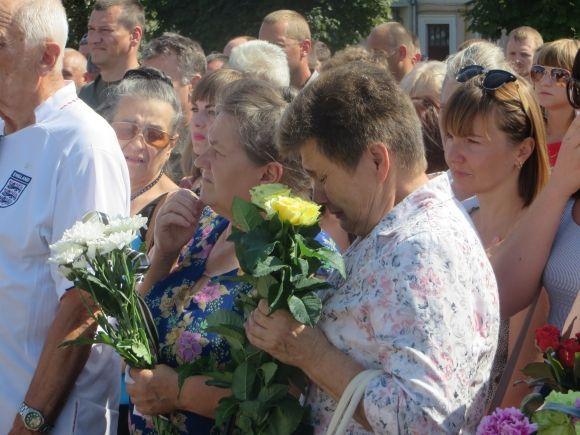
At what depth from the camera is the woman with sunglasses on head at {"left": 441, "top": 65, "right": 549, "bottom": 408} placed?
3725 millimetres

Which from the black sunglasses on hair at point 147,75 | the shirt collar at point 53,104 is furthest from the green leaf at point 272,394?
the black sunglasses on hair at point 147,75

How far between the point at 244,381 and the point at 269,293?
32 cm

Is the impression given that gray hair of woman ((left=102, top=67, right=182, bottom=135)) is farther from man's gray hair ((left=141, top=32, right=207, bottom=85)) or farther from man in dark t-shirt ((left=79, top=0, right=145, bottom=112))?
man in dark t-shirt ((left=79, top=0, right=145, bottom=112))

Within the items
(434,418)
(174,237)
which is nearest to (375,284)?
(434,418)

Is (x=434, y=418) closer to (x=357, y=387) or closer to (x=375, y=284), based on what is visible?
(x=357, y=387)

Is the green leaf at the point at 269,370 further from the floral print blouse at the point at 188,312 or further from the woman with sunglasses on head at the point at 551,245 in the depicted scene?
the woman with sunglasses on head at the point at 551,245

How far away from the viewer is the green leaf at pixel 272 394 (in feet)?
9.00

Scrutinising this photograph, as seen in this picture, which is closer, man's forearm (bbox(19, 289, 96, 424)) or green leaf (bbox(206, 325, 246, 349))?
green leaf (bbox(206, 325, 246, 349))

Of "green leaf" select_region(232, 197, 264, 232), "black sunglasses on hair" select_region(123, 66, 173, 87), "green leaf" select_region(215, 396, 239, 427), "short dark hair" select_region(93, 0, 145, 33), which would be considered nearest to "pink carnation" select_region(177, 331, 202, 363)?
"green leaf" select_region(215, 396, 239, 427)

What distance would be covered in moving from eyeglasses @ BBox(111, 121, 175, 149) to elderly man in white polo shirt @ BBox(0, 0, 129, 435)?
1.36 metres

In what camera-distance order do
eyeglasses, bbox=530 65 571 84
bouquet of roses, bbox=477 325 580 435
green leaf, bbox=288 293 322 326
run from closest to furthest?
bouquet of roses, bbox=477 325 580 435
green leaf, bbox=288 293 322 326
eyeglasses, bbox=530 65 571 84

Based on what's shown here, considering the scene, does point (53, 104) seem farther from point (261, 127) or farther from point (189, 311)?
point (189, 311)

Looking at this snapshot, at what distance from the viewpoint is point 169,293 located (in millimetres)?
3385

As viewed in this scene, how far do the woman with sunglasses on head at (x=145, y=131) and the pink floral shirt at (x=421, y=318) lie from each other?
89.6 inches
